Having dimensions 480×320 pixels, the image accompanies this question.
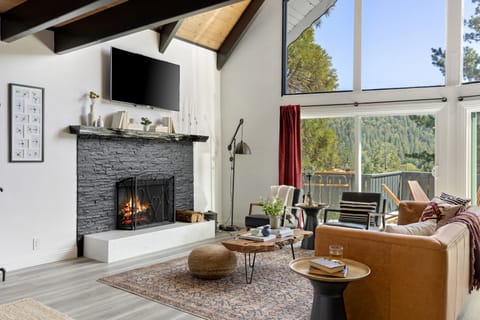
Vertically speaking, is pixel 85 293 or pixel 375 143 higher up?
pixel 375 143

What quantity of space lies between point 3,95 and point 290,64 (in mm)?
4442

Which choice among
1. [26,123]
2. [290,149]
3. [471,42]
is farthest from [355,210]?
[26,123]

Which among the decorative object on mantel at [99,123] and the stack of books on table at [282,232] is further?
the decorative object on mantel at [99,123]

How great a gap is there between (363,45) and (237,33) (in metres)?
2.25

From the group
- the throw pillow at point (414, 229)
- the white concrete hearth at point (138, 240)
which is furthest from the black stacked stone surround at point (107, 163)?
the throw pillow at point (414, 229)

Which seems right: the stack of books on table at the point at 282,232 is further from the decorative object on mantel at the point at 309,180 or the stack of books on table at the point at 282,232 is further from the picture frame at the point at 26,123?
the picture frame at the point at 26,123

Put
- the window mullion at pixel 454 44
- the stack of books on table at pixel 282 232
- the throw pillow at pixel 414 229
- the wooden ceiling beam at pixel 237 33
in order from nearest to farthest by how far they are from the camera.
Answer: the throw pillow at pixel 414 229, the stack of books on table at pixel 282 232, the window mullion at pixel 454 44, the wooden ceiling beam at pixel 237 33

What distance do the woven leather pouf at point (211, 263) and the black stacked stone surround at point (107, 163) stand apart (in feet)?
6.10

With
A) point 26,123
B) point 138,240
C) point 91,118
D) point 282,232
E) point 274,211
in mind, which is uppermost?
point 91,118

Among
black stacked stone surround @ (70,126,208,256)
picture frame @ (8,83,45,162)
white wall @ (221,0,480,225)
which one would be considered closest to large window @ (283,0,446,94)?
white wall @ (221,0,480,225)

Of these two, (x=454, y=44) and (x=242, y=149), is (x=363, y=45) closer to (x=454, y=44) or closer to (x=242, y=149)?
(x=454, y=44)

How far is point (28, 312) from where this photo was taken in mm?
3244

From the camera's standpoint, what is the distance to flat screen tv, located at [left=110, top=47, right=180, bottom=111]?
5461mm

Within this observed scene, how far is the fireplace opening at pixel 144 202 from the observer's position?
561cm
